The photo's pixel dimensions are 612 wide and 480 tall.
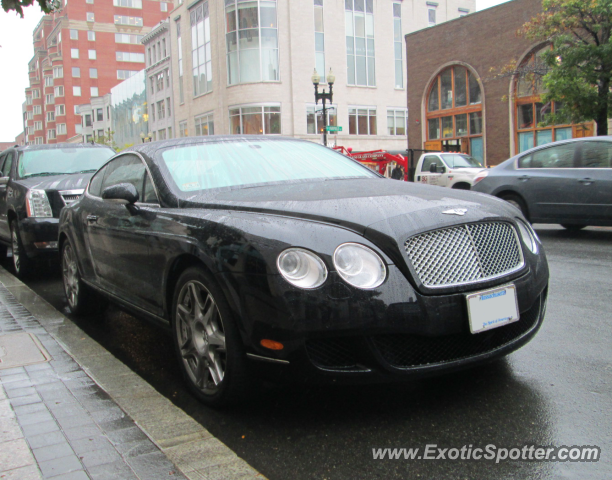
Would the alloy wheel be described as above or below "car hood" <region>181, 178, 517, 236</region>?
below

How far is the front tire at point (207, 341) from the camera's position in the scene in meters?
3.02

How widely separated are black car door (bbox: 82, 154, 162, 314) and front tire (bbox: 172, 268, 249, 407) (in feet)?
1.33

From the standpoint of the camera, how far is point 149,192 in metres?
4.18

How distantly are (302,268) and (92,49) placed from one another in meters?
111

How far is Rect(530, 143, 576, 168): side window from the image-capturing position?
9.32 metres

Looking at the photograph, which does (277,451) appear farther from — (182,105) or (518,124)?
(182,105)

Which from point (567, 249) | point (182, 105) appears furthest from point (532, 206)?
point (182, 105)

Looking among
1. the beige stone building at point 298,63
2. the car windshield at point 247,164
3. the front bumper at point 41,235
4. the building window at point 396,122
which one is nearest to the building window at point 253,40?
the beige stone building at point 298,63

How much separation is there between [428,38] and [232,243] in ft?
100

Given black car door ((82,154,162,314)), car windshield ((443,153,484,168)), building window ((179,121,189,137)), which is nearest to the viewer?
black car door ((82,154,162,314))

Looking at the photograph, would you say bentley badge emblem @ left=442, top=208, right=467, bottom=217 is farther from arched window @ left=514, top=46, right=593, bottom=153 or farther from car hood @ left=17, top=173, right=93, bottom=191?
arched window @ left=514, top=46, right=593, bottom=153

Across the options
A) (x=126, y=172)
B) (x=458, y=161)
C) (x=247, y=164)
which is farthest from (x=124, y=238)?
(x=458, y=161)

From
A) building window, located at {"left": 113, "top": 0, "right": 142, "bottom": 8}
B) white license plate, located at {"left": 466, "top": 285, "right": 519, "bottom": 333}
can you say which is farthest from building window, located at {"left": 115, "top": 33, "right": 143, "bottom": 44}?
white license plate, located at {"left": 466, "top": 285, "right": 519, "bottom": 333}

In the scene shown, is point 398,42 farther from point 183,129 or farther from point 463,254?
point 463,254
